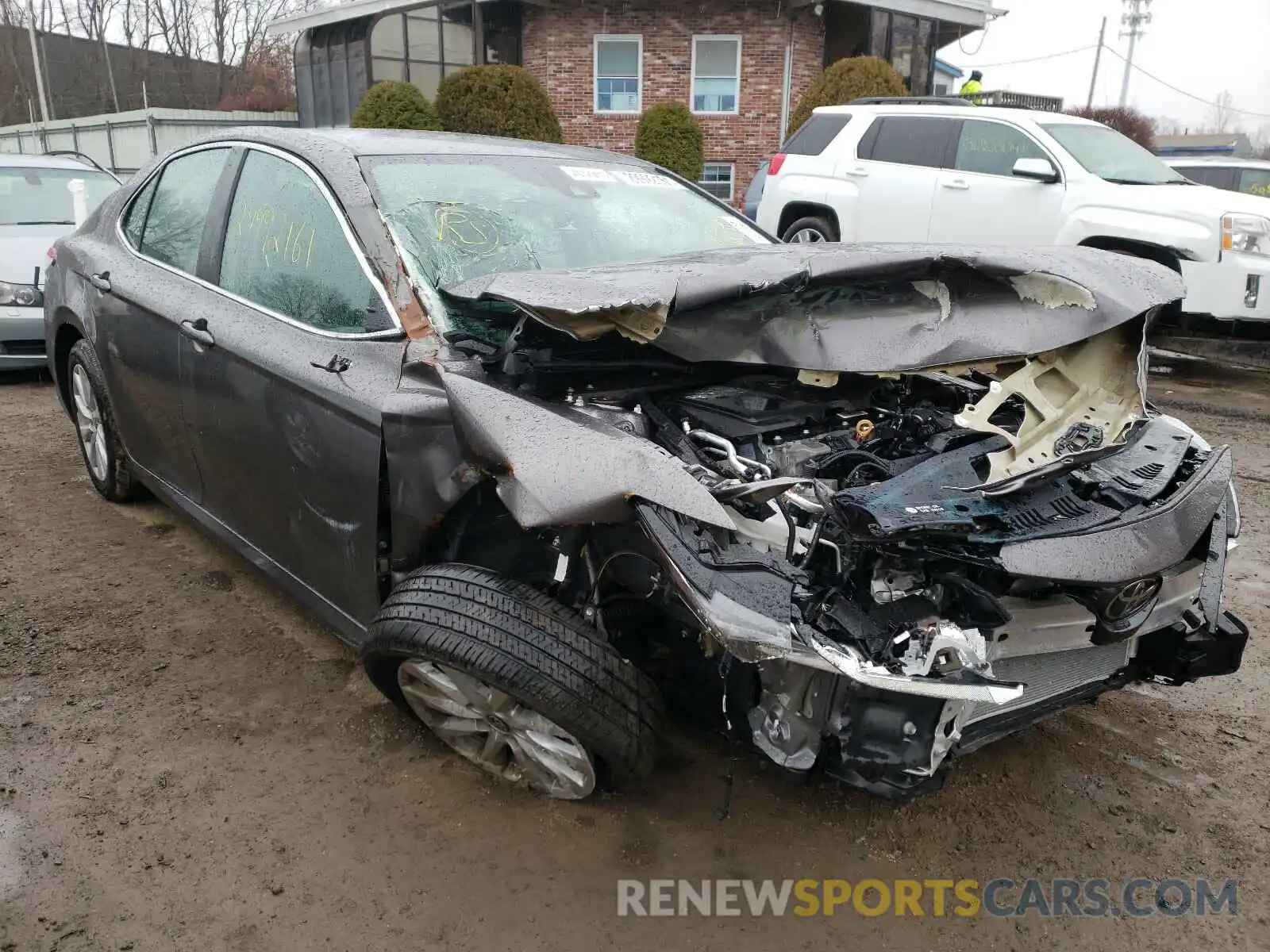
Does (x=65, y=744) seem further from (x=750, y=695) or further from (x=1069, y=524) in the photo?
(x=1069, y=524)

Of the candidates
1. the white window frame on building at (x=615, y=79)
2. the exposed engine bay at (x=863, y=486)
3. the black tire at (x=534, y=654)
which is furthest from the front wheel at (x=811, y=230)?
the white window frame on building at (x=615, y=79)

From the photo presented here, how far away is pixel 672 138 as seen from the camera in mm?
17578

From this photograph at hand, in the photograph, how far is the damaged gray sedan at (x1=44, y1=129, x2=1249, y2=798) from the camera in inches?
78.3

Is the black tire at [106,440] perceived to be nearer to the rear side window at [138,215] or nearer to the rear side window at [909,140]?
the rear side window at [138,215]

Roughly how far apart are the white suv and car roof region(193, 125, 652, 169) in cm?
338

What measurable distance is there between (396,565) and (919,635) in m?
1.40

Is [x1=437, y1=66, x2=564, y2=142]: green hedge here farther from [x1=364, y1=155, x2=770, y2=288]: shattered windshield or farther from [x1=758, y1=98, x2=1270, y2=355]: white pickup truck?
[x1=364, y1=155, x2=770, y2=288]: shattered windshield

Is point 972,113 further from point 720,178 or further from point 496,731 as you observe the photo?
point 720,178

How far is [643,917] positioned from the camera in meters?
2.20

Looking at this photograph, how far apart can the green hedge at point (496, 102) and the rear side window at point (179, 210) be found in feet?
43.7

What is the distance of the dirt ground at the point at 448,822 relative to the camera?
2158 mm

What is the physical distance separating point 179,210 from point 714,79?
1726 cm

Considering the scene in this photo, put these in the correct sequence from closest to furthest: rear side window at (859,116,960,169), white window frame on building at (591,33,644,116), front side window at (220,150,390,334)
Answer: front side window at (220,150,390,334) < rear side window at (859,116,960,169) < white window frame on building at (591,33,644,116)

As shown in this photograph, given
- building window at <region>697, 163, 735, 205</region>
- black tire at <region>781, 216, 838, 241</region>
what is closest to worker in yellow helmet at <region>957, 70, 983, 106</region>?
building window at <region>697, 163, 735, 205</region>
